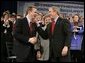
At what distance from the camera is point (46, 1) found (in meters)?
7.39

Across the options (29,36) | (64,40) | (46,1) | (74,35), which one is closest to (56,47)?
(64,40)

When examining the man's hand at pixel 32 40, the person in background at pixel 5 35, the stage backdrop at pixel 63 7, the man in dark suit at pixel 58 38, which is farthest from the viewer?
the stage backdrop at pixel 63 7

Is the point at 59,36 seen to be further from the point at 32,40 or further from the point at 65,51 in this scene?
the point at 32,40

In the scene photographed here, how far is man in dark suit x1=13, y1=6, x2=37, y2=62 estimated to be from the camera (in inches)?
191

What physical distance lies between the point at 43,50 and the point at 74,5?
255 centimetres

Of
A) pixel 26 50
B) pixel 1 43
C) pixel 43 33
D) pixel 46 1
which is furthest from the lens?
pixel 46 1

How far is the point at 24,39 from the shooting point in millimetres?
4828

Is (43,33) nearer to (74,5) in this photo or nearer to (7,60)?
(7,60)

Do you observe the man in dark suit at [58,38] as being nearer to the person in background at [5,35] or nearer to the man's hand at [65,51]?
the man's hand at [65,51]

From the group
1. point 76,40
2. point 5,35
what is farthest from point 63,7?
point 5,35

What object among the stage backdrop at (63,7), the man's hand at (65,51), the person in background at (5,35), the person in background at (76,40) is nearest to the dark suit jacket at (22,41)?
the man's hand at (65,51)

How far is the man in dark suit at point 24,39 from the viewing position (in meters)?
4.85

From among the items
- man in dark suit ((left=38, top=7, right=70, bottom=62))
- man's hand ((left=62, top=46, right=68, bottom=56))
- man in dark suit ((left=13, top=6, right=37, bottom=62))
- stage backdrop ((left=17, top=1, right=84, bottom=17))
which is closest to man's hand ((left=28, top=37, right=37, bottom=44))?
man in dark suit ((left=13, top=6, right=37, bottom=62))

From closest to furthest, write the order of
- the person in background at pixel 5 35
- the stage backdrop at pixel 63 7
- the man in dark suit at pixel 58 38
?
the man in dark suit at pixel 58 38 < the person in background at pixel 5 35 < the stage backdrop at pixel 63 7
